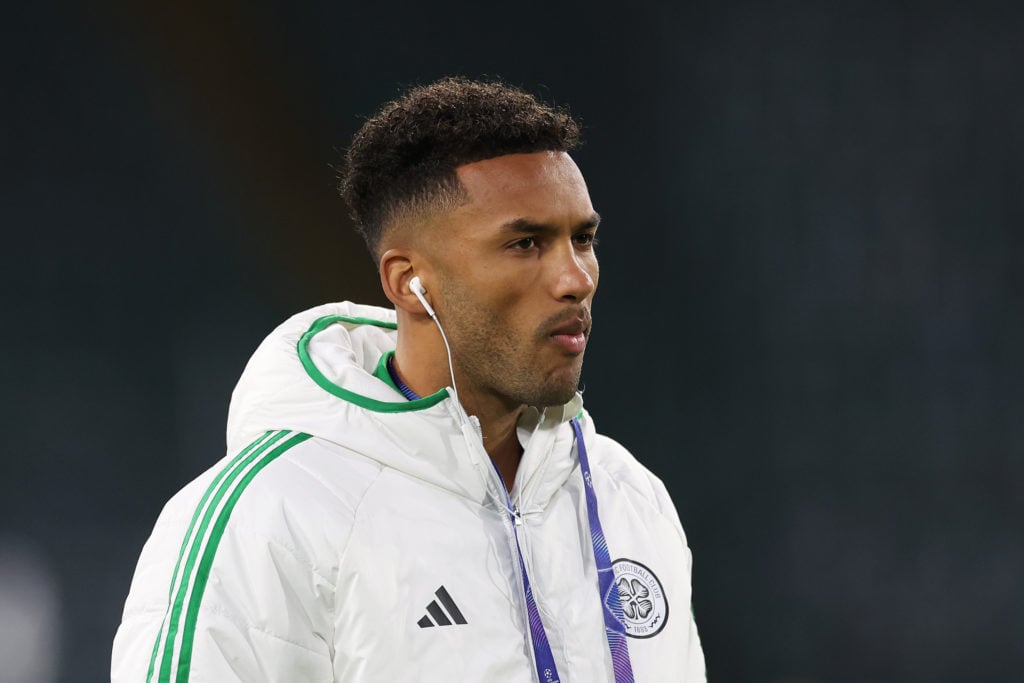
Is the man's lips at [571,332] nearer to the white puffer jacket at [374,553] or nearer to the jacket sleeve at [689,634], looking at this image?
the white puffer jacket at [374,553]

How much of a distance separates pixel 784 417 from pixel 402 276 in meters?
1.62

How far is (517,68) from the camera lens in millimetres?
2629

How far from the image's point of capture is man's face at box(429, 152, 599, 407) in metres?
1.08

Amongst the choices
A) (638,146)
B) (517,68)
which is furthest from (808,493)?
(517,68)

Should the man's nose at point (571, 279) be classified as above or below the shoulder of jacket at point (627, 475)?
above

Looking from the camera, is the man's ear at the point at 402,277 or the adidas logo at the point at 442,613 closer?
the adidas logo at the point at 442,613

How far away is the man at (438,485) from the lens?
927 millimetres

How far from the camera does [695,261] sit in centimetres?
260

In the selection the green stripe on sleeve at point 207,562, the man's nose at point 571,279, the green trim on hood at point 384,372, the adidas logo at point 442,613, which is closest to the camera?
the green stripe on sleeve at point 207,562

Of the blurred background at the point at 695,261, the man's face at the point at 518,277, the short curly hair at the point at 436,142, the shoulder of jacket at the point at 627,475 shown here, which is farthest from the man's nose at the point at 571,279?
the blurred background at the point at 695,261

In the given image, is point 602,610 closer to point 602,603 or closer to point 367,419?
point 602,603

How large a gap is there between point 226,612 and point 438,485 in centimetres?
25

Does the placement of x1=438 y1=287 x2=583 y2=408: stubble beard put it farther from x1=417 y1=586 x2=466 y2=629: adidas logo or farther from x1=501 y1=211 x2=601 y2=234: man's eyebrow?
x1=417 y1=586 x2=466 y2=629: adidas logo

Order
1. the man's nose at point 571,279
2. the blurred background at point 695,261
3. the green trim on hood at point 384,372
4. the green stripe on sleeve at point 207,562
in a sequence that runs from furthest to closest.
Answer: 1. the blurred background at point 695,261
2. the green trim on hood at point 384,372
3. the man's nose at point 571,279
4. the green stripe on sleeve at point 207,562
